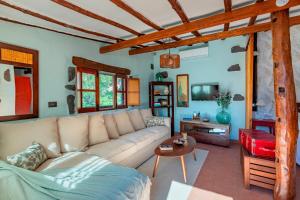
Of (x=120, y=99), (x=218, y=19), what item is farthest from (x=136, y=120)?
(x=218, y=19)

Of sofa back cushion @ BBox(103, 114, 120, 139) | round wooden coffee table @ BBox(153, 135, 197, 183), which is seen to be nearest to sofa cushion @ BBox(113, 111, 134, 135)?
sofa back cushion @ BBox(103, 114, 120, 139)

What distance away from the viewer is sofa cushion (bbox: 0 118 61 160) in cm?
182

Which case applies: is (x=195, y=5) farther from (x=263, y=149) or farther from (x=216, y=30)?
(x=263, y=149)

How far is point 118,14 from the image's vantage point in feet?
7.51

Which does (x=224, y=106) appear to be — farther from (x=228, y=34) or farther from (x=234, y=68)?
(x=228, y=34)

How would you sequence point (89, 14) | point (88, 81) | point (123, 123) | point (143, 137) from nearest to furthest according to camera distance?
point (89, 14)
point (143, 137)
point (88, 81)
point (123, 123)

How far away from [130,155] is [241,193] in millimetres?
1592

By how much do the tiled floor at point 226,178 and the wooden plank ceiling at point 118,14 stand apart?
2.26 metres

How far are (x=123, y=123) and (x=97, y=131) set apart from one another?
768mm

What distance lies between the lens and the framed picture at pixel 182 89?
15.5ft

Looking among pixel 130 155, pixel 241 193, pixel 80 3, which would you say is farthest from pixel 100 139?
pixel 241 193

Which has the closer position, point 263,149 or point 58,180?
point 58,180

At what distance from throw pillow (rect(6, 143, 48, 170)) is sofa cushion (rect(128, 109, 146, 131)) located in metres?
1.98

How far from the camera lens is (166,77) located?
5.04 m
